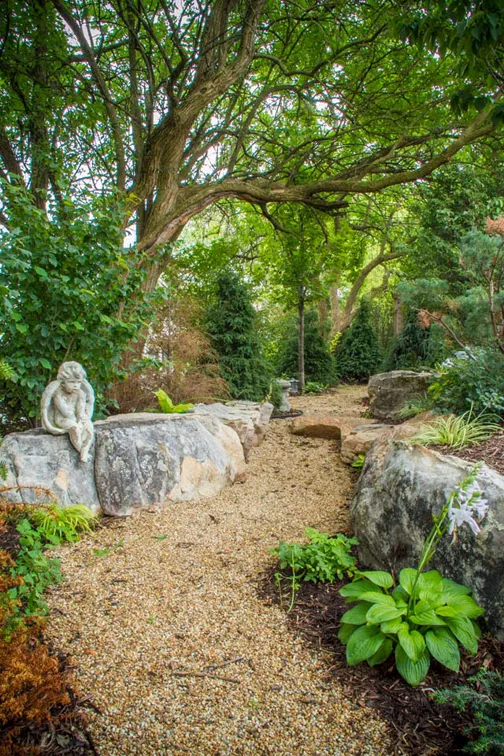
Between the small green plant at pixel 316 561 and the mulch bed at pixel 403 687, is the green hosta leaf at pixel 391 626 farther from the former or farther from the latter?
the small green plant at pixel 316 561

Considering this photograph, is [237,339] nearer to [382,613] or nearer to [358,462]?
[358,462]

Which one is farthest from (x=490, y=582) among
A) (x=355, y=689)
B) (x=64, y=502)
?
(x=64, y=502)

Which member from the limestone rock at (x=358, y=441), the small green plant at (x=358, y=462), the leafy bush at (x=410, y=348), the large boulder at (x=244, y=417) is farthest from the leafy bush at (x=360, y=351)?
the small green plant at (x=358, y=462)

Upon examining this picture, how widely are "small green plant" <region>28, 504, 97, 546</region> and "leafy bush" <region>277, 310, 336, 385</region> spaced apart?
31.1 feet

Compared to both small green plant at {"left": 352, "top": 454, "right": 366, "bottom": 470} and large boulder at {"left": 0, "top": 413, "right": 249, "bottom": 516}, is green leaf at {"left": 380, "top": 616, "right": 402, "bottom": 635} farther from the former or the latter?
small green plant at {"left": 352, "top": 454, "right": 366, "bottom": 470}

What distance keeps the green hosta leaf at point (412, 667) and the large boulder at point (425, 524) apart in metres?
0.48

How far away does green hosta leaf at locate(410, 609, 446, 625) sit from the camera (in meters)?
2.02

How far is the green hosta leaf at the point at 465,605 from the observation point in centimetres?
208

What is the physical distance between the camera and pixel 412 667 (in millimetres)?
1985

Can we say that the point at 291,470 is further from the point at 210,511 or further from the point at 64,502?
the point at 64,502

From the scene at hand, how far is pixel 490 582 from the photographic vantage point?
2242mm

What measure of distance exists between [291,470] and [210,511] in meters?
1.63

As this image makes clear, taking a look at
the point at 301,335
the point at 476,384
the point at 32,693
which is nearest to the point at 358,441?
the point at 476,384

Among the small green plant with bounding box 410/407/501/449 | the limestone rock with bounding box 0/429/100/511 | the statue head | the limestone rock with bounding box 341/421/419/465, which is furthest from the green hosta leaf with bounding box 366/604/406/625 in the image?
the limestone rock with bounding box 341/421/419/465
